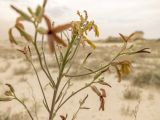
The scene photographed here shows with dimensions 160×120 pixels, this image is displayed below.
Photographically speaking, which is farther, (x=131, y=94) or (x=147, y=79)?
(x=147, y=79)

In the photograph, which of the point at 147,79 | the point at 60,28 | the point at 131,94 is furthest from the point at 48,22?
the point at 147,79

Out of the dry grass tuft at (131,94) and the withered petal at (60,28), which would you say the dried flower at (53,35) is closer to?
the withered petal at (60,28)

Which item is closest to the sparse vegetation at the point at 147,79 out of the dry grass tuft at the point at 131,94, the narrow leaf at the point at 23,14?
the dry grass tuft at the point at 131,94

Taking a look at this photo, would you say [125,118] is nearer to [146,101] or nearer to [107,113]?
[107,113]

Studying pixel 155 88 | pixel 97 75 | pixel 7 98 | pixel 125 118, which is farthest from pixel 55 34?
pixel 155 88

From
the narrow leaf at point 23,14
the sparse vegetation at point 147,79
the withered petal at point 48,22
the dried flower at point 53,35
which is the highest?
the narrow leaf at point 23,14

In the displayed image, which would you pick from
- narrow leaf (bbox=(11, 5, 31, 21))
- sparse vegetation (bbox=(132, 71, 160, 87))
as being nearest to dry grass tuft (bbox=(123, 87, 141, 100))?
sparse vegetation (bbox=(132, 71, 160, 87))

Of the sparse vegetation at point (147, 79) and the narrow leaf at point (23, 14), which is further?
the sparse vegetation at point (147, 79)

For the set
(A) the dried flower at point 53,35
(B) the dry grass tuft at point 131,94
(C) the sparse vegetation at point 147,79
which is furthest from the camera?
(C) the sparse vegetation at point 147,79

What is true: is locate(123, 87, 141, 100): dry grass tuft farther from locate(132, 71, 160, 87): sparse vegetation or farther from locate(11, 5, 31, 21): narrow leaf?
locate(11, 5, 31, 21): narrow leaf

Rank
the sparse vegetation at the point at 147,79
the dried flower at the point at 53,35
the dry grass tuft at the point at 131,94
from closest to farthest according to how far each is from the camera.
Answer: the dried flower at the point at 53,35
the dry grass tuft at the point at 131,94
the sparse vegetation at the point at 147,79

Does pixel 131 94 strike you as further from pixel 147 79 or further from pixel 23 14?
pixel 23 14
